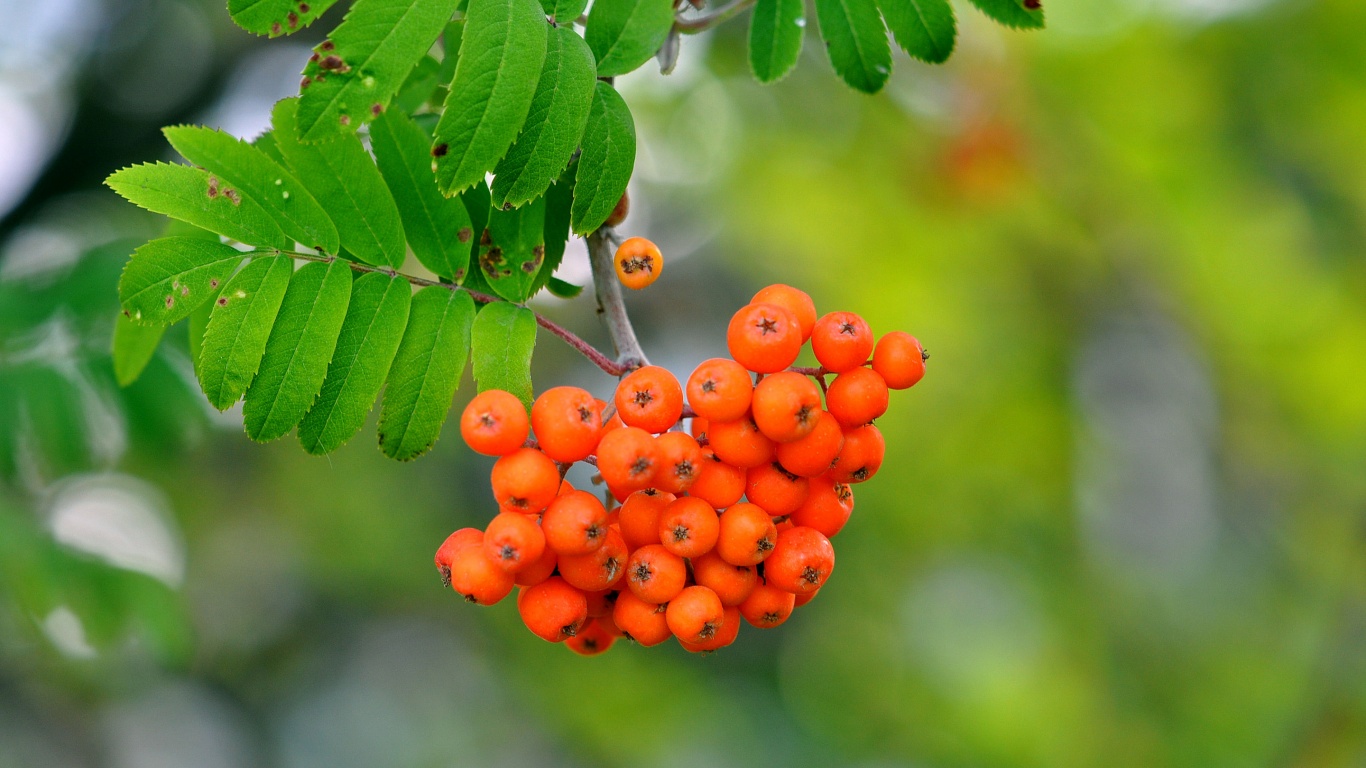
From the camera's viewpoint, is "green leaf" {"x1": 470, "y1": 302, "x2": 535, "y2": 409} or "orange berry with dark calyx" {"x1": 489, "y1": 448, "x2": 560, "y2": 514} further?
"green leaf" {"x1": 470, "y1": 302, "x2": 535, "y2": 409}

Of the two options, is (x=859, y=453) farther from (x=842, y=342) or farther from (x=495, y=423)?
(x=495, y=423)

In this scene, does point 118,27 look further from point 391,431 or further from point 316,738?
point 316,738

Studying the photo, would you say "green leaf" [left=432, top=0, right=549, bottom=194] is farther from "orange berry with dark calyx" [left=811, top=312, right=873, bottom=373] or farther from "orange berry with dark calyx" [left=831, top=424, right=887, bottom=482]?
"orange berry with dark calyx" [left=831, top=424, right=887, bottom=482]

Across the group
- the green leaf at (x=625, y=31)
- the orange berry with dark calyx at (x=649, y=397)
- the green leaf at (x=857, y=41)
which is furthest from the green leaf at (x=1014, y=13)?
the orange berry with dark calyx at (x=649, y=397)

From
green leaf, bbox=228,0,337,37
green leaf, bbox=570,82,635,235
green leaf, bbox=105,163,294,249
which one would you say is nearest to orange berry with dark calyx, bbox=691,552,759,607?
green leaf, bbox=570,82,635,235

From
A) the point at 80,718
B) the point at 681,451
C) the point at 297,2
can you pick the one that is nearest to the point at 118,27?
the point at 80,718
